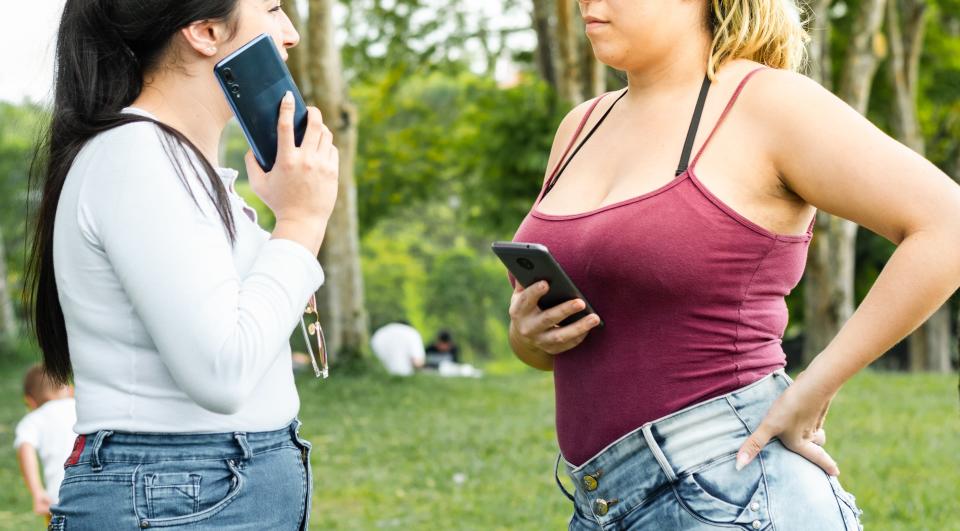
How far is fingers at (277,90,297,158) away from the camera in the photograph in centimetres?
202

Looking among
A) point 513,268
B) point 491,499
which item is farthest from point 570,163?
point 491,499

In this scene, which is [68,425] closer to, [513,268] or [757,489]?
[513,268]

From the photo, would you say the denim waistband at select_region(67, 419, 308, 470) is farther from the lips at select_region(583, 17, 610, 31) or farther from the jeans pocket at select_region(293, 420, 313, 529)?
the lips at select_region(583, 17, 610, 31)

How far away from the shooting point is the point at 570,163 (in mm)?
2438

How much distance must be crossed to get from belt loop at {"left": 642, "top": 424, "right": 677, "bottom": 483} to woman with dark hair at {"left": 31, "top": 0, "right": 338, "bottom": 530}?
0.65 metres

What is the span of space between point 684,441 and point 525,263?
449 millimetres

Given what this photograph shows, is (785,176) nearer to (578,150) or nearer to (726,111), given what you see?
(726,111)

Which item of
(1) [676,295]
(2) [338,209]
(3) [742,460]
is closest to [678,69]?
(1) [676,295]

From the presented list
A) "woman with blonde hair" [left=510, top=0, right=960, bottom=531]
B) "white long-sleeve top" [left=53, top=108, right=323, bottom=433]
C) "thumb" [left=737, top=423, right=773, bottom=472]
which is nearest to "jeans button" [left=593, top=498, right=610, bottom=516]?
"woman with blonde hair" [left=510, top=0, right=960, bottom=531]

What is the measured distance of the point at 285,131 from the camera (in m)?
2.02

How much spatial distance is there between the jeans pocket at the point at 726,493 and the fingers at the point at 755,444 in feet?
0.06

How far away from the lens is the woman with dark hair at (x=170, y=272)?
1779mm

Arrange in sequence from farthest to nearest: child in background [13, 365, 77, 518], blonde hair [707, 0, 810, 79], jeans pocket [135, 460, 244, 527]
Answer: child in background [13, 365, 77, 518]
blonde hair [707, 0, 810, 79]
jeans pocket [135, 460, 244, 527]

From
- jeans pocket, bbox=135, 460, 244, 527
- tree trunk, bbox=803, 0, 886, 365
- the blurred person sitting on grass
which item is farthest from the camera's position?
the blurred person sitting on grass
